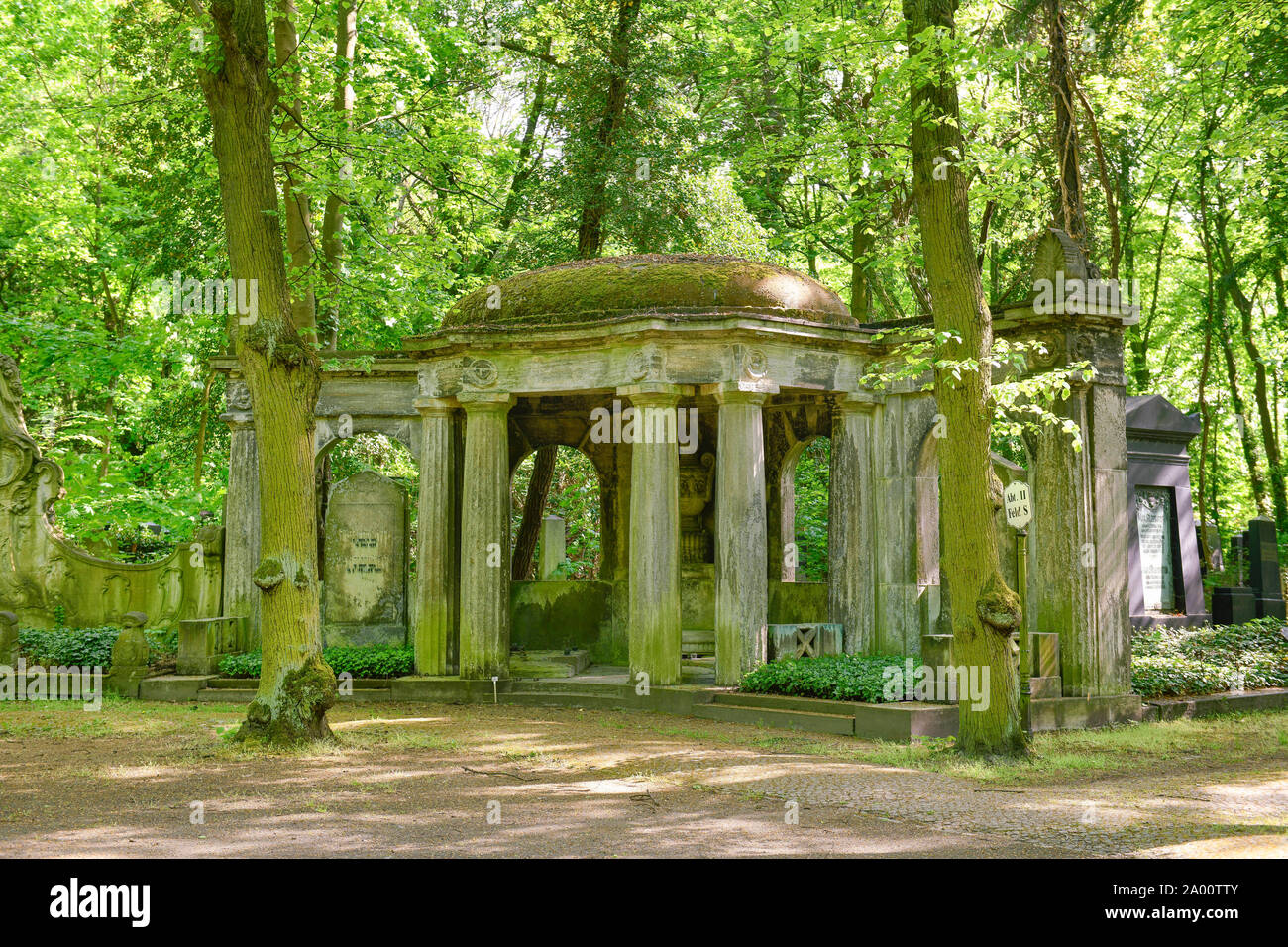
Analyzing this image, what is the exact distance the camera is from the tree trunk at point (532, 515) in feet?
67.6

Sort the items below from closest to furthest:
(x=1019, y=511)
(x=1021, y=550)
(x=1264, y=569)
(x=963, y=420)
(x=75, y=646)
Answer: (x=963, y=420) → (x=1019, y=511) → (x=1021, y=550) → (x=75, y=646) → (x=1264, y=569)

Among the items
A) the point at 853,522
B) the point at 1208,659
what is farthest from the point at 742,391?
the point at 1208,659

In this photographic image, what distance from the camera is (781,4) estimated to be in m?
20.5

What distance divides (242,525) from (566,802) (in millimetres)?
9185

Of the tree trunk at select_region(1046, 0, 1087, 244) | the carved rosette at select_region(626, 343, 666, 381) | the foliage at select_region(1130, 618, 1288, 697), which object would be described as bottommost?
the foliage at select_region(1130, 618, 1288, 697)

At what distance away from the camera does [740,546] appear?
42.6 ft

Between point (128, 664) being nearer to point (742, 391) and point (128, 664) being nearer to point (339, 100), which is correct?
point (742, 391)

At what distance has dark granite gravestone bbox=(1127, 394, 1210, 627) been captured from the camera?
15781 millimetres

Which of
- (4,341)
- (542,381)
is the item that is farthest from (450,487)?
(4,341)

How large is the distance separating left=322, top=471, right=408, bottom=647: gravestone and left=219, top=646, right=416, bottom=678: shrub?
116cm

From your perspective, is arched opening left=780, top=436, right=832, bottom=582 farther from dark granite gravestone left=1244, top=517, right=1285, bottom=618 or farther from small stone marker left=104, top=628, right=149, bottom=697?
small stone marker left=104, top=628, right=149, bottom=697

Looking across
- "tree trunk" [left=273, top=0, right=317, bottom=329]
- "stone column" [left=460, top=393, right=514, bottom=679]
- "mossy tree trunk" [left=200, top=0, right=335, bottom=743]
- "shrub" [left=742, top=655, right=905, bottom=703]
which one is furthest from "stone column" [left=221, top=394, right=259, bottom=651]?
"shrub" [left=742, top=655, right=905, bottom=703]

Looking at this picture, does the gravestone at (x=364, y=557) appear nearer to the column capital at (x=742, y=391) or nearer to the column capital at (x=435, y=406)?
the column capital at (x=435, y=406)
